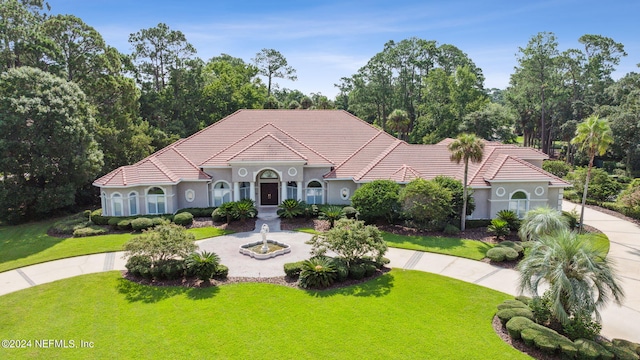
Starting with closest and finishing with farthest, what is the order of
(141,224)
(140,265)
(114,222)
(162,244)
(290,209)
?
(162,244)
(140,265)
(141,224)
(114,222)
(290,209)

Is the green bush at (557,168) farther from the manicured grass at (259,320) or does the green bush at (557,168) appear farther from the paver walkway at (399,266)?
the manicured grass at (259,320)

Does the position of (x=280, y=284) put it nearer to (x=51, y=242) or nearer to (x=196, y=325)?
(x=196, y=325)

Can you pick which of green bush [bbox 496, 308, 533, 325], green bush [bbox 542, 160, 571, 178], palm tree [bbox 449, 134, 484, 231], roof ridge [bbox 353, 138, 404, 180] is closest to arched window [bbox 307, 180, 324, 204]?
roof ridge [bbox 353, 138, 404, 180]

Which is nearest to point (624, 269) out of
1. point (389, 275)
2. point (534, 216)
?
point (534, 216)

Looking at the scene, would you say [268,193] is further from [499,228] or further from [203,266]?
[499,228]

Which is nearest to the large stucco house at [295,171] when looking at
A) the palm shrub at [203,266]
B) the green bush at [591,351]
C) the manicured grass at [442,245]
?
the manicured grass at [442,245]

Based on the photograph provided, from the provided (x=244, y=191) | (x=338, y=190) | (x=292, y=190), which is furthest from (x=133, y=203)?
(x=338, y=190)

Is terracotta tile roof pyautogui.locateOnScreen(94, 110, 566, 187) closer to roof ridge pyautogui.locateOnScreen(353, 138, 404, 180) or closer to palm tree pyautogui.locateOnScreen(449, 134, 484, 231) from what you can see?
roof ridge pyautogui.locateOnScreen(353, 138, 404, 180)
